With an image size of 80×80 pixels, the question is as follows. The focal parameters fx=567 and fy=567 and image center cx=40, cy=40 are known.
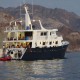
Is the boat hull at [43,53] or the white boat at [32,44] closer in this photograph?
the boat hull at [43,53]

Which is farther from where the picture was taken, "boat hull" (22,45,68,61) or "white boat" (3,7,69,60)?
"white boat" (3,7,69,60)

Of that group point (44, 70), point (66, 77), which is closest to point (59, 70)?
point (44, 70)

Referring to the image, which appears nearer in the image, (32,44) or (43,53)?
(43,53)

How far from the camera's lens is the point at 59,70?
6812 cm

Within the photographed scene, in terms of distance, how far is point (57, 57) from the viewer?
94250 millimetres

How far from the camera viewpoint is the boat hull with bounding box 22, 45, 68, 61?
89.0 m

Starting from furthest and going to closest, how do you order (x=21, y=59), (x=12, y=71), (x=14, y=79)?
1. (x=21, y=59)
2. (x=12, y=71)
3. (x=14, y=79)

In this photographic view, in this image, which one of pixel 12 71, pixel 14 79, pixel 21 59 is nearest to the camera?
pixel 14 79

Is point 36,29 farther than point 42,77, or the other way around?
point 36,29

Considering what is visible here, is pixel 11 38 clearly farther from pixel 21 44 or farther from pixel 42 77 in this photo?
pixel 42 77

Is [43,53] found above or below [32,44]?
below

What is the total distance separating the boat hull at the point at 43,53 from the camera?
89000 millimetres

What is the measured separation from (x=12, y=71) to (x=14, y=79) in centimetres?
931

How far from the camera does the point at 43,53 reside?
90.6m
